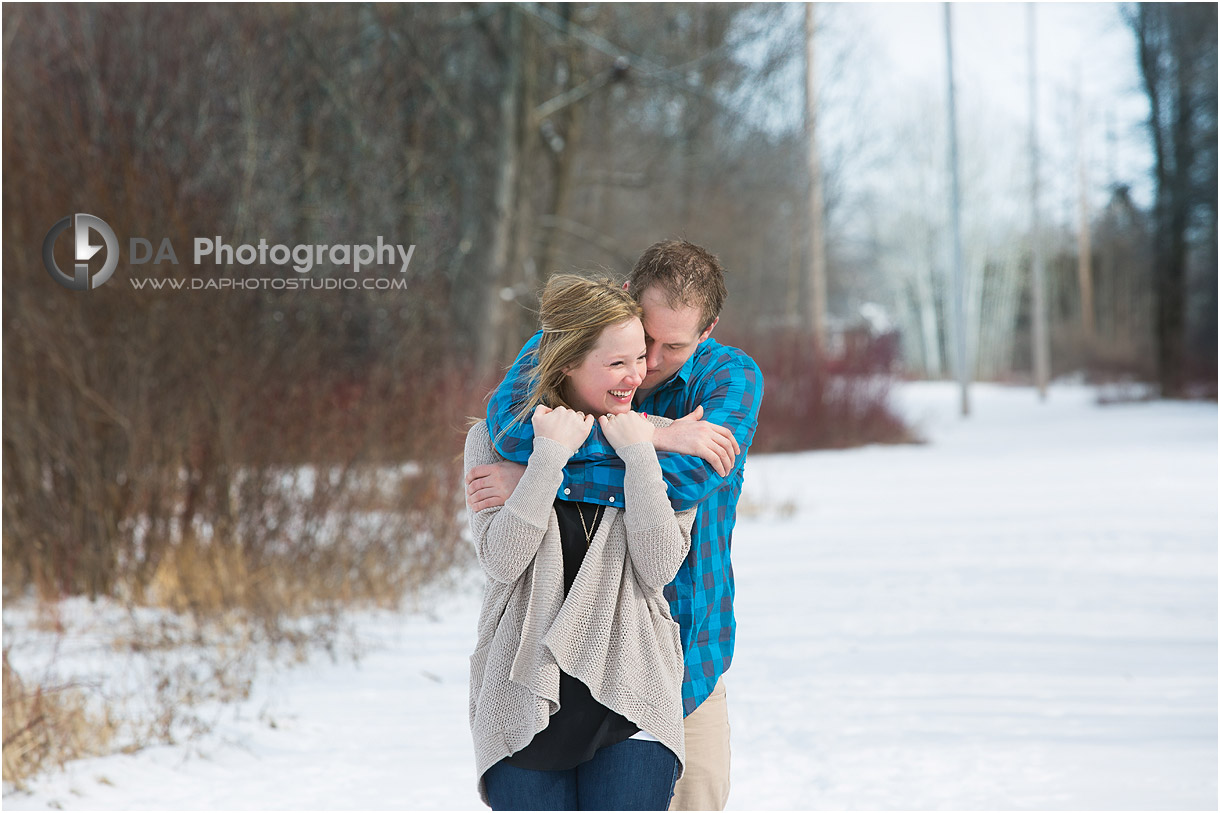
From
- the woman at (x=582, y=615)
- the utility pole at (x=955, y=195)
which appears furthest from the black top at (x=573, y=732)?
the utility pole at (x=955, y=195)

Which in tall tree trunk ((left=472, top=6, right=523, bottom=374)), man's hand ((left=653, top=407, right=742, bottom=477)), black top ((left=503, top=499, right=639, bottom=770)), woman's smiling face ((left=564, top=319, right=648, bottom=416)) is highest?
tall tree trunk ((left=472, top=6, right=523, bottom=374))

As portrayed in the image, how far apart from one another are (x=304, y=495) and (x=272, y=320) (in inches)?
41.9

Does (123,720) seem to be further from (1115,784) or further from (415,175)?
(415,175)

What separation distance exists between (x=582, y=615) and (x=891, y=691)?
10.9 ft

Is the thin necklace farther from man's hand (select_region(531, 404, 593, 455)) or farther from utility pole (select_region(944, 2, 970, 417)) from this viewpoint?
utility pole (select_region(944, 2, 970, 417))

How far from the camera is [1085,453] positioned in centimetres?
1409

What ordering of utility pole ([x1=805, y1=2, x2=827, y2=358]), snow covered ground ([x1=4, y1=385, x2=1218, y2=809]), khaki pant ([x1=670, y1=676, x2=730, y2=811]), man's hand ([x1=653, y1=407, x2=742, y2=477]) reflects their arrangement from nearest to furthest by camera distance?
man's hand ([x1=653, y1=407, x2=742, y2=477])
khaki pant ([x1=670, y1=676, x2=730, y2=811])
snow covered ground ([x1=4, y1=385, x2=1218, y2=809])
utility pole ([x1=805, y1=2, x2=827, y2=358])

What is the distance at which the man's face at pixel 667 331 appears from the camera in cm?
192

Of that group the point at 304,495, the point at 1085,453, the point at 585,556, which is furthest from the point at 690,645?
the point at 1085,453

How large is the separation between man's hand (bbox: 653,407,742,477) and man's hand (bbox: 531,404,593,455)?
0.50 ft

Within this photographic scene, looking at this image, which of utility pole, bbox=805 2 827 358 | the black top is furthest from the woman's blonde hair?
utility pole, bbox=805 2 827 358

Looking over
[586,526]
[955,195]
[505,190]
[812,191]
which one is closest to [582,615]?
[586,526]

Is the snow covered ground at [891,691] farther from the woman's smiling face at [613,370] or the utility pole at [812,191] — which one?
the utility pole at [812,191]

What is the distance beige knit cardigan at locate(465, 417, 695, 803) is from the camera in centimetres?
175
